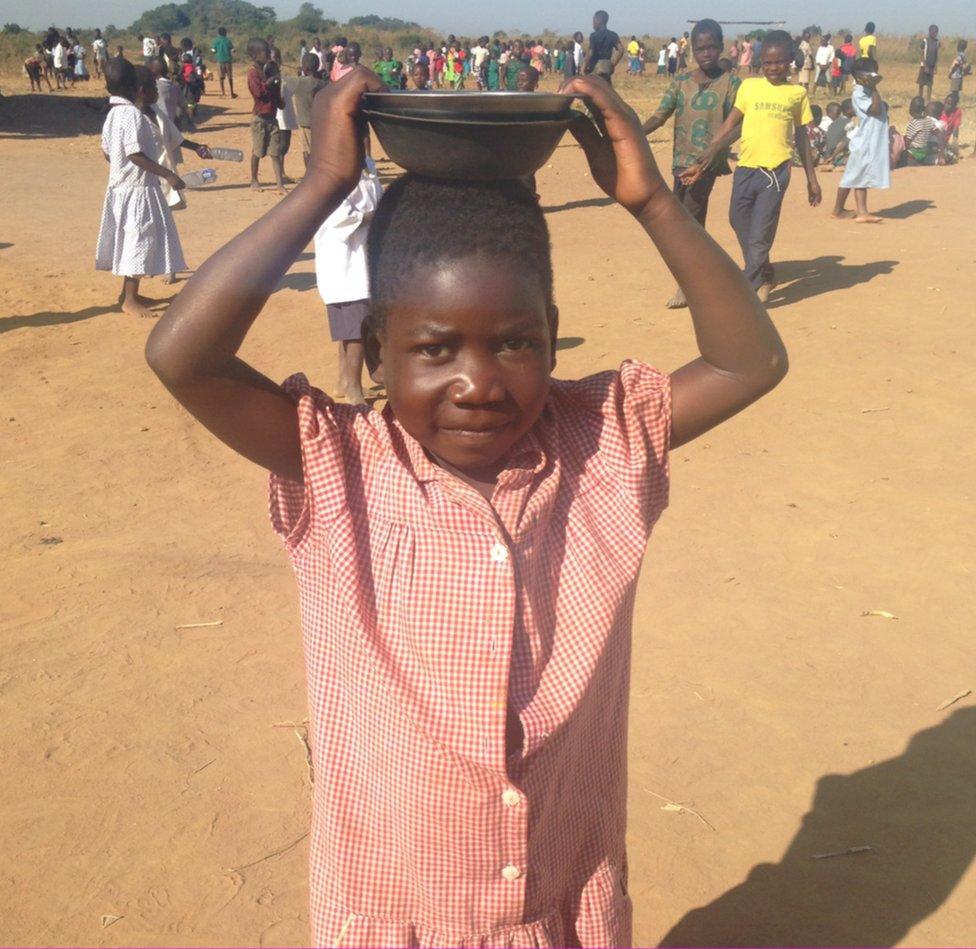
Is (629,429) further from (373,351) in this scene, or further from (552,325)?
(373,351)

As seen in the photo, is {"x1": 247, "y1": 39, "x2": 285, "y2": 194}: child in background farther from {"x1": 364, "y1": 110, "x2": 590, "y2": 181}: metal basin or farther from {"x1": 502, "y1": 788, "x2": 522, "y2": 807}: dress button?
{"x1": 502, "y1": 788, "x2": 522, "y2": 807}: dress button

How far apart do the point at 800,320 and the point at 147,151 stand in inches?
196

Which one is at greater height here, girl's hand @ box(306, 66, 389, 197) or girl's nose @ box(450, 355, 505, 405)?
girl's hand @ box(306, 66, 389, 197)

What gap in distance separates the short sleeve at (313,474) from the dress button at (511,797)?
45cm

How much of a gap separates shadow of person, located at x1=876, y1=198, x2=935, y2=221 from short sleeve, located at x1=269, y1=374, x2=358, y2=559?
11.9 m

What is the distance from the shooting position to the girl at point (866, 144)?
35.7 feet

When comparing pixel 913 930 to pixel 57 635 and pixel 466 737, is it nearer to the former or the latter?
pixel 466 737

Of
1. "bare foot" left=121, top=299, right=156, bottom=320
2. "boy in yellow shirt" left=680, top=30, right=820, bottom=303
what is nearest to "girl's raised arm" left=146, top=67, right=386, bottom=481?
"boy in yellow shirt" left=680, top=30, right=820, bottom=303

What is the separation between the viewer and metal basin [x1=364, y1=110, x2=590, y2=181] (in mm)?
1357

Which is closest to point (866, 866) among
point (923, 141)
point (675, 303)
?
point (675, 303)

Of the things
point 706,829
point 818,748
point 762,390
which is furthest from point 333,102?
point 818,748

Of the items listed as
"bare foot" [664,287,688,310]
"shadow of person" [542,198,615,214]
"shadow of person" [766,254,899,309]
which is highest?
"shadow of person" [542,198,615,214]

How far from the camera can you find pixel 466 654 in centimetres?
146

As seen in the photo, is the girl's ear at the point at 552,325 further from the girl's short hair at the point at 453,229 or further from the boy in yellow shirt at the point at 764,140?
the boy in yellow shirt at the point at 764,140
